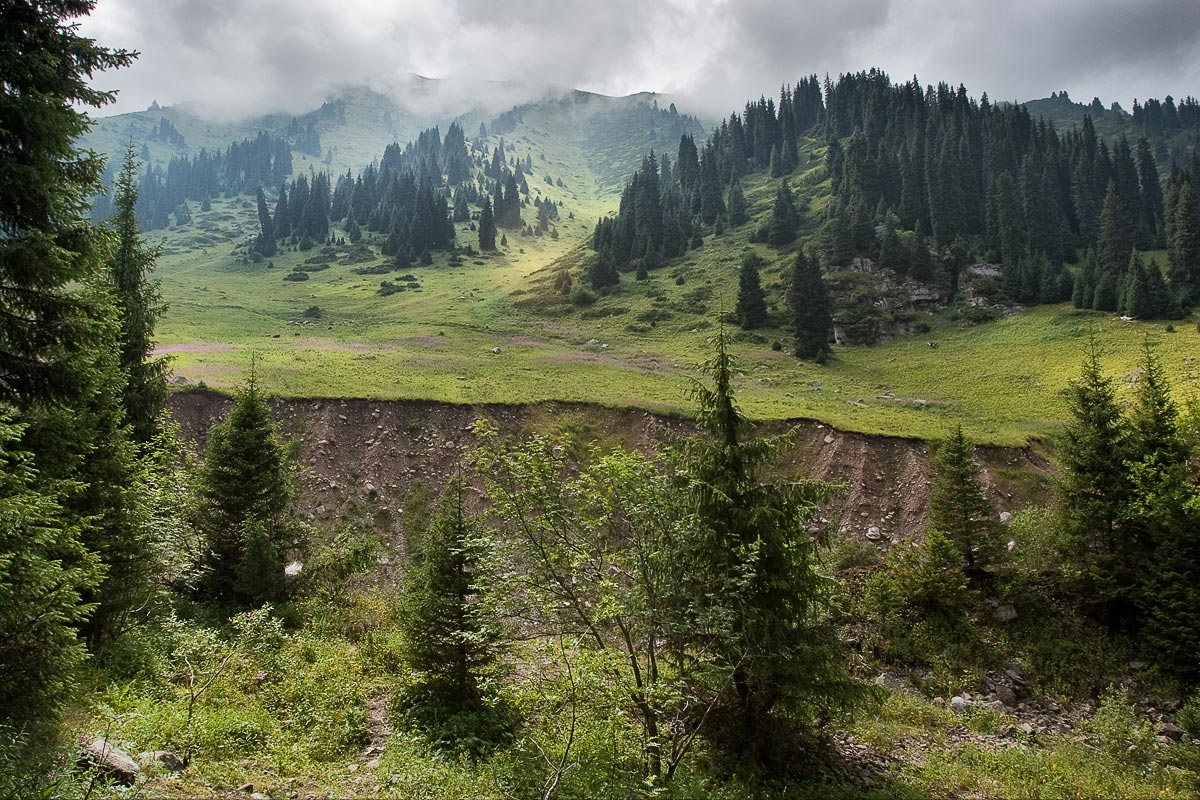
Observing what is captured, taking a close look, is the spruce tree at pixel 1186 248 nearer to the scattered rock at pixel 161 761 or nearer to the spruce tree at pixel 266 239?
the scattered rock at pixel 161 761

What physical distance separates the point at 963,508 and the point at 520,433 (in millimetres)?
26598

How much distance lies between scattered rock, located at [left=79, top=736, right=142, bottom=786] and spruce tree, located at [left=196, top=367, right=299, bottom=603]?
485 inches

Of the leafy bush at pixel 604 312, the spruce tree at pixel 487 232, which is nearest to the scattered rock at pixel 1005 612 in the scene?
the leafy bush at pixel 604 312

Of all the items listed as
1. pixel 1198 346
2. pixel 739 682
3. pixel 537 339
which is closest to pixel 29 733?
pixel 739 682

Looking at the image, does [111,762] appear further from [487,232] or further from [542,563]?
[487,232]

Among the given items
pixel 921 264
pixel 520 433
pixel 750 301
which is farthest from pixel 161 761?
pixel 921 264

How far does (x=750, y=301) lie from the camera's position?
77188 mm

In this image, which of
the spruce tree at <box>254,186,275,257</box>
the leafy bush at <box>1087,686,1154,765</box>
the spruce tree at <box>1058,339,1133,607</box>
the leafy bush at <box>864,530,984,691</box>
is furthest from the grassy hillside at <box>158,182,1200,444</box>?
the spruce tree at <box>254,186,275,257</box>

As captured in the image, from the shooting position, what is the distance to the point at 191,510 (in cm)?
2183

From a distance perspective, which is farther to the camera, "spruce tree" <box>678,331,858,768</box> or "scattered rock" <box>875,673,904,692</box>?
"scattered rock" <box>875,673,904,692</box>

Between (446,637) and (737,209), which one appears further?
(737,209)

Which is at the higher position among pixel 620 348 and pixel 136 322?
pixel 620 348

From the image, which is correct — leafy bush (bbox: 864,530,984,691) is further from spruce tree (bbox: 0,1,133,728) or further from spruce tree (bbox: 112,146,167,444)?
spruce tree (bbox: 112,146,167,444)

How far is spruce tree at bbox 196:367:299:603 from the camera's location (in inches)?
845
